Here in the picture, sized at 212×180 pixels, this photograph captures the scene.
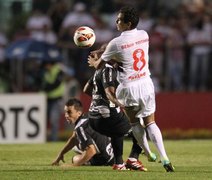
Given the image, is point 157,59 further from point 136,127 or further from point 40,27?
point 136,127

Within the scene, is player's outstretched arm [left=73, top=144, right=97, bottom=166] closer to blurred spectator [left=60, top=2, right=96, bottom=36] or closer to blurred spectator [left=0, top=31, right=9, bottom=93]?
blurred spectator [left=60, top=2, right=96, bottom=36]

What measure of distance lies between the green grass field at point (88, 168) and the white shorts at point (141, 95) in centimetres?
90

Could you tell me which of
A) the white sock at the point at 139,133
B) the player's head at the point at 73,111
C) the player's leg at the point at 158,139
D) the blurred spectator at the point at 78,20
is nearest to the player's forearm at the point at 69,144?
the player's head at the point at 73,111

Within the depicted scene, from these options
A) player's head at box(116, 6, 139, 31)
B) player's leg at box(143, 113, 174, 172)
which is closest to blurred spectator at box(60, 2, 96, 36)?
player's head at box(116, 6, 139, 31)

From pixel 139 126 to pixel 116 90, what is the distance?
2.07 feet

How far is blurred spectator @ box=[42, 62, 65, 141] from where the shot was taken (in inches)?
985

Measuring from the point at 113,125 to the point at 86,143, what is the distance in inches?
34.1

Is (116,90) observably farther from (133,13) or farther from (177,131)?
(177,131)

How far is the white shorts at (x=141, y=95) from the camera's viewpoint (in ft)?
42.8

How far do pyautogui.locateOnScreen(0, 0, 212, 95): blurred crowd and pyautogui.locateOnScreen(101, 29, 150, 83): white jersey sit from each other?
13489mm

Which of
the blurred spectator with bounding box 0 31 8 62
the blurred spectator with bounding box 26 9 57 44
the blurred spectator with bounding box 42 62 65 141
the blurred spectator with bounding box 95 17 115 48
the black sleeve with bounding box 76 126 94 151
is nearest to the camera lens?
the black sleeve with bounding box 76 126 94 151

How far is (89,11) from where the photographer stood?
2878cm

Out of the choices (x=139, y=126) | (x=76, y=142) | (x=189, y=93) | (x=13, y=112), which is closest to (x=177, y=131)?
(x=189, y=93)

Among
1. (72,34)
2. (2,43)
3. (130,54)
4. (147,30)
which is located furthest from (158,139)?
(2,43)
